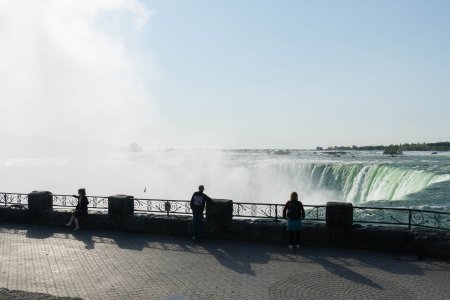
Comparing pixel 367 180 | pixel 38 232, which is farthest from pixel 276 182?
pixel 38 232

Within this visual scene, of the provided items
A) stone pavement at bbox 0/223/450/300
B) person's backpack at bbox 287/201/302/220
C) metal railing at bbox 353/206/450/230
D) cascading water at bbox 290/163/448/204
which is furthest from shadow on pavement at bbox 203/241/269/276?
cascading water at bbox 290/163/448/204

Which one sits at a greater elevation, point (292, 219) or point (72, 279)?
point (292, 219)

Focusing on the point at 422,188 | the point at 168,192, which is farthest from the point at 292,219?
the point at 168,192

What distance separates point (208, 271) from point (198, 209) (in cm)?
283

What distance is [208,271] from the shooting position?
846cm

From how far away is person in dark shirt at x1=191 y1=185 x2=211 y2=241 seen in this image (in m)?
11.1

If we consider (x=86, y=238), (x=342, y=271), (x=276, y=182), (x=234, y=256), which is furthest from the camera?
(x=276, y=182)

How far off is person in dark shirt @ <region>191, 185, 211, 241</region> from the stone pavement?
0.39m

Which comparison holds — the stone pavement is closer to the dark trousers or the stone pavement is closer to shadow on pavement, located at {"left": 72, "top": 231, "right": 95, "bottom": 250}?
shadow on pavement, located at {"left": 72, "top": 231, "right": 95, "bottom": 250}

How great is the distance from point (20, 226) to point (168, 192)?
42.5 m

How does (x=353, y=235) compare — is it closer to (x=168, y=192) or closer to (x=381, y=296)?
(x=381, y=296)

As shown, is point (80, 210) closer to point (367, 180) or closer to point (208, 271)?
point (208, 271)

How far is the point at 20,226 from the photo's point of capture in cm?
1354

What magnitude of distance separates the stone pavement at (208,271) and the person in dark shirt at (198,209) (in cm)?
39
